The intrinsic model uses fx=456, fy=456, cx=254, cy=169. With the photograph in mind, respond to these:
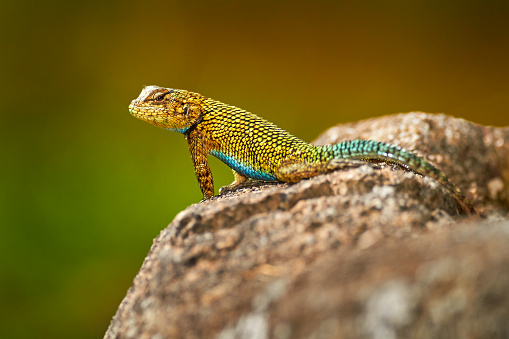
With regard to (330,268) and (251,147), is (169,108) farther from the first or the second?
(330,268)

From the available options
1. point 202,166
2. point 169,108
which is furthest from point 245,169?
point 169,108

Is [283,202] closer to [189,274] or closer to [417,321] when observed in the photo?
[189,274]

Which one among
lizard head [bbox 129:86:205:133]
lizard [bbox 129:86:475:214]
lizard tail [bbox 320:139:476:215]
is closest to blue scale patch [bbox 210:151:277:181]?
lizard [bbox 129:86:475:214]

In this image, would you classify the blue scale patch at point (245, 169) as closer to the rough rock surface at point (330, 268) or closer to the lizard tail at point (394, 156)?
the lizard tail at point (394, 156)

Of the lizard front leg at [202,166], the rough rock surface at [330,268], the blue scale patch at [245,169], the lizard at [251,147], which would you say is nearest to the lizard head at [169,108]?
the lizard at [251,147]

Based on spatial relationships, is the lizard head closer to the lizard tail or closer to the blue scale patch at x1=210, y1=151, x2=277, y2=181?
the blue scale patch at x1=210, y1=151, x2=277, y2=181

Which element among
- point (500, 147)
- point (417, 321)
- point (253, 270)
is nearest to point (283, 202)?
point (253, 270)

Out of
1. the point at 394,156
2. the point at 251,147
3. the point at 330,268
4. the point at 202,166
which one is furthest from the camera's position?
the point at 202,166
